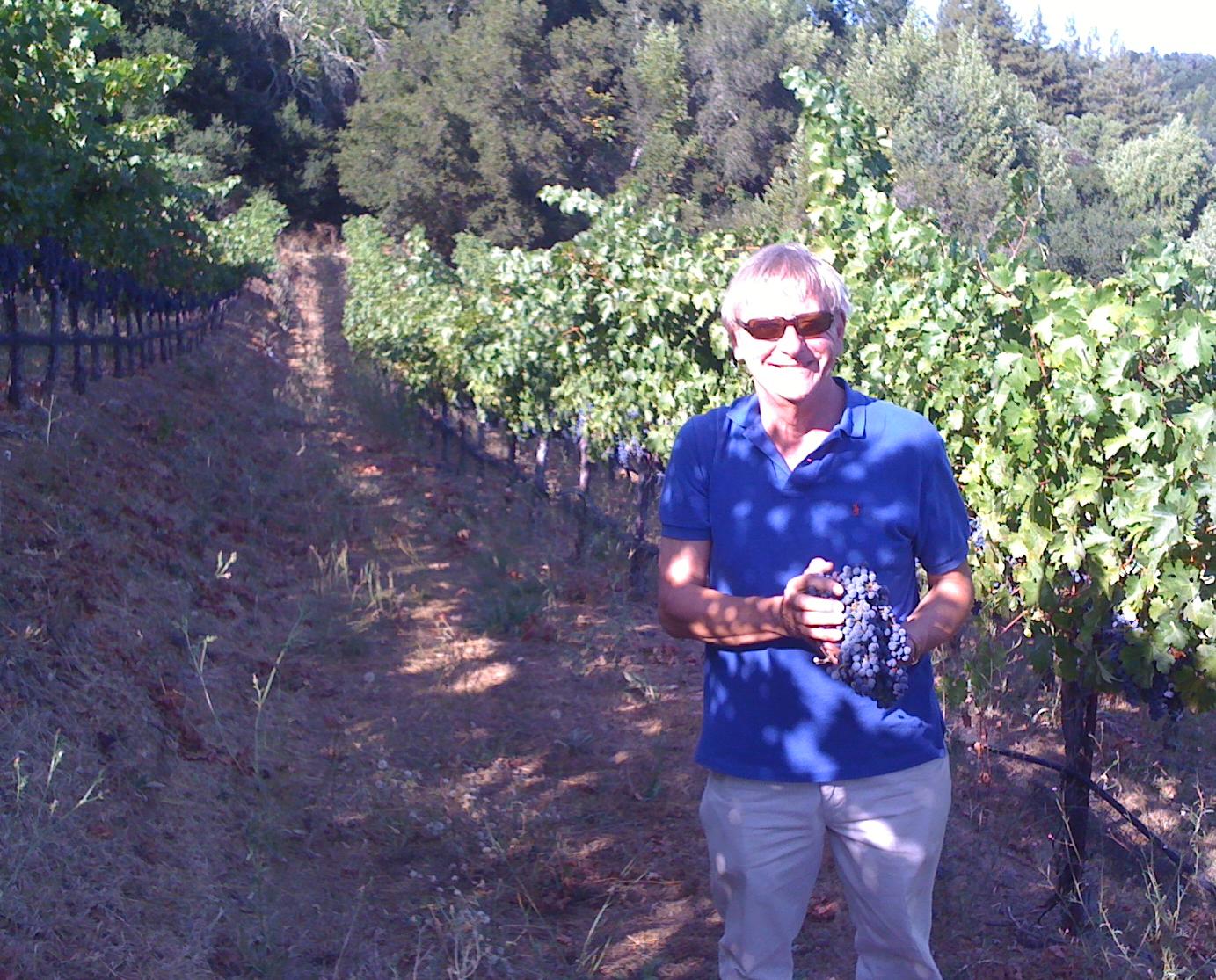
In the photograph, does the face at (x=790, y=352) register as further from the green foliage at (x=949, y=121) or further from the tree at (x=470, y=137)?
the tree at (x=470, y=137)

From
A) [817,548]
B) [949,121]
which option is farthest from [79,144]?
[949,121]

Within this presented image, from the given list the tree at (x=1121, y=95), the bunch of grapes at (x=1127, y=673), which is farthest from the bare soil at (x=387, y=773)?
the tree at (x=1121, y=95)

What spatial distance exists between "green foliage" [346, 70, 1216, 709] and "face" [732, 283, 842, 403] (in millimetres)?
1524

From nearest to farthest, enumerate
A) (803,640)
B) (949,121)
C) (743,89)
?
(803,640), (949,121), (743,89)

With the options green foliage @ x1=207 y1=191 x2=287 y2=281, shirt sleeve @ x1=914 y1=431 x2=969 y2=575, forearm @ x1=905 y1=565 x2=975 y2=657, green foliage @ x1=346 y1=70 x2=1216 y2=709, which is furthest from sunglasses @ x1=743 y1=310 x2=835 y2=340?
green foliage @ x1=207 y1=191 x2=287 y2=281

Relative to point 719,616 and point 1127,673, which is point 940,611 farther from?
point 1127,673

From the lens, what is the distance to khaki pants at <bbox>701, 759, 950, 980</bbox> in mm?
2262

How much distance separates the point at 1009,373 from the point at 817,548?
6.35ft

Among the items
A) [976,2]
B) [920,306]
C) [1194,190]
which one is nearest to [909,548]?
[920,306]

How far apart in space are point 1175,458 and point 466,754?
316cm

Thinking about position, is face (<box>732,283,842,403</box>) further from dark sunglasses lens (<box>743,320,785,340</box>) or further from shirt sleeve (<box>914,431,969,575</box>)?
shirt sleeve (<box>914,431,969,575</box>)

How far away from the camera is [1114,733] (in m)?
6.07

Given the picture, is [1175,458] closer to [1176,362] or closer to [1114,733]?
[1176,362]

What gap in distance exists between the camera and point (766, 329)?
7.49ft
